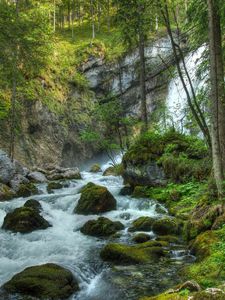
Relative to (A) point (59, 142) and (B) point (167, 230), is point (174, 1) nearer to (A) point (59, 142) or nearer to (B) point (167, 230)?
(B) point (167, 230)

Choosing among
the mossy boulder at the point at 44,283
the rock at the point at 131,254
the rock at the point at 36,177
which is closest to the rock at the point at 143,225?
the rock at the point at 131,254

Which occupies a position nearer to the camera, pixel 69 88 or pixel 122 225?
pixel 122 225

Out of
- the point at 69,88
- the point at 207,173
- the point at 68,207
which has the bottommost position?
the point at 68,207

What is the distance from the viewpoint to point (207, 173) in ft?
49.9

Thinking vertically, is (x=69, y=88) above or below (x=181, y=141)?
above

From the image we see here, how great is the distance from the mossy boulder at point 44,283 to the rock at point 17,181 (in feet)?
38.1

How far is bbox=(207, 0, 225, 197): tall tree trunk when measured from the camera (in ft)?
34.3

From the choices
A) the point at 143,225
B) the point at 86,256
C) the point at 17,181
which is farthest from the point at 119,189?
the point at 86,256

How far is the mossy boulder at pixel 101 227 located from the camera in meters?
12.2

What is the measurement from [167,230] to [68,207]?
551cm

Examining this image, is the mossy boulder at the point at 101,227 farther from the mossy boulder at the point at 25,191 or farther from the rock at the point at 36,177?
the rock at the point at 36,177

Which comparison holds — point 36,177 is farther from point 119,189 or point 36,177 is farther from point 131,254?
point 131,254

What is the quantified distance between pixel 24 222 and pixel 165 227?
4566 millimetres

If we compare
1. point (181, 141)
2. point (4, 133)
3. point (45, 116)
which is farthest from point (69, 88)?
point (181, 141)
